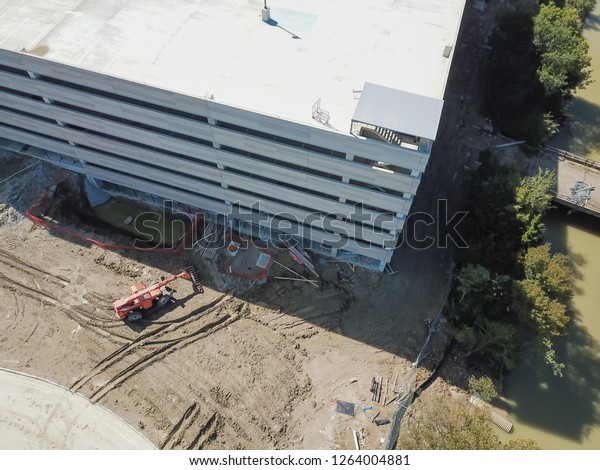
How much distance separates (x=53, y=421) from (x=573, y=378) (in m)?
41.9

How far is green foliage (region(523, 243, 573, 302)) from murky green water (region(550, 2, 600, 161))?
22.0 metres

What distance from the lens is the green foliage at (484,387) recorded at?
35.6m

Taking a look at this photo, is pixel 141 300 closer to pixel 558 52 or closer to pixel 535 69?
pixel 535 69

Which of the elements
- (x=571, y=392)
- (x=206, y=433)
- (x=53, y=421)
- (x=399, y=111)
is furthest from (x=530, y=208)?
(x=53, y=421)

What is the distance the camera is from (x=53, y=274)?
40.3 metres

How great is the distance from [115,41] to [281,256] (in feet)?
73.5

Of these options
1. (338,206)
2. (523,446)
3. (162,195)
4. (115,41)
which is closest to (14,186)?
(162,195)

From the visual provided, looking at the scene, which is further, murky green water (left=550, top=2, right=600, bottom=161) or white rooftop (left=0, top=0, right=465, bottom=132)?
murky green water (left=550, top=2, right=600, bottom=161)

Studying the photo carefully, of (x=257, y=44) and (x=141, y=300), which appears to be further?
(x=141, y=300)

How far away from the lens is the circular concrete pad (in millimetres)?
32969

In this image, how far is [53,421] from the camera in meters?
33.7

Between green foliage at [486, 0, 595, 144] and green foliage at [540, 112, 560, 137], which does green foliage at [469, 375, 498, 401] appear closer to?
green foliage at [540, 112, 560, 137]

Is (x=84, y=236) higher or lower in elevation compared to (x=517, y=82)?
lower
